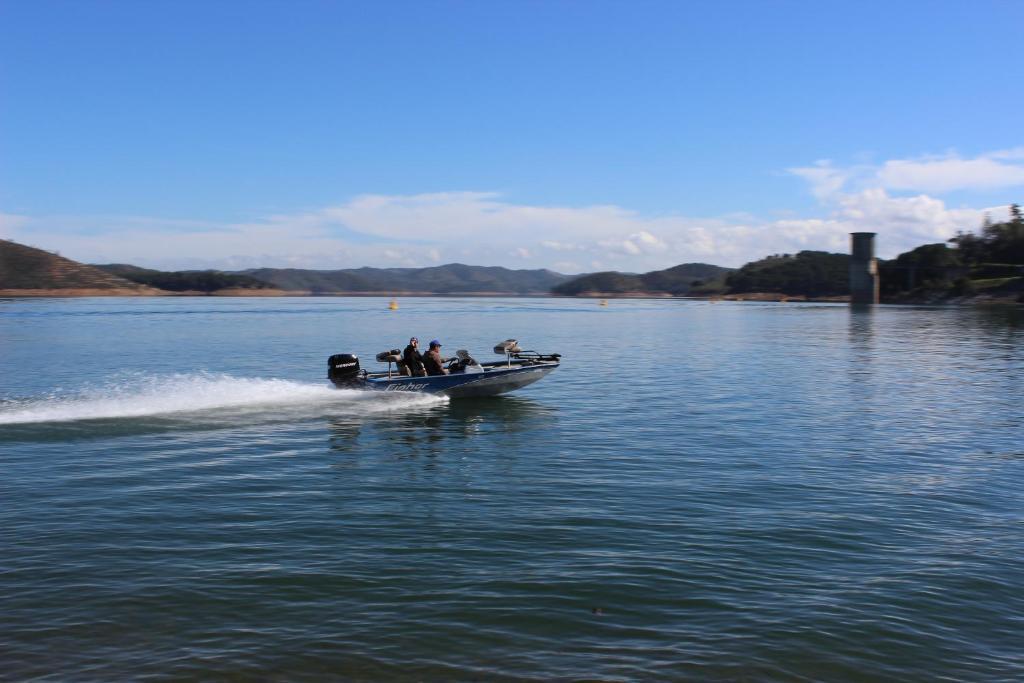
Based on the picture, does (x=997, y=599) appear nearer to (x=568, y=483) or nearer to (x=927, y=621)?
(x=927, y=621)

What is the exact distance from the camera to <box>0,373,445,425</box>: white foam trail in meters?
23.7

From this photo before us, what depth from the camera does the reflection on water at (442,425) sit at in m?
21.0

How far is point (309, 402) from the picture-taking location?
2705 centimetres

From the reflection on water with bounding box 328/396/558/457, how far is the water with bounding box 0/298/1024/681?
0.55ft

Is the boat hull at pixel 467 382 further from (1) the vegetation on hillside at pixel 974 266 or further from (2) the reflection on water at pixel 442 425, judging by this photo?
(1) the vegetation on hillside at pixel 974 266

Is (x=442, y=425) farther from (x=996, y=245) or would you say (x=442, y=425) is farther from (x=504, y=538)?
(x=996, y=245)

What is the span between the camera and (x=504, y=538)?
41.9 ft


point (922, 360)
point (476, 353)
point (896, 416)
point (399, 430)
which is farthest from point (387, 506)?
point (922, 360)

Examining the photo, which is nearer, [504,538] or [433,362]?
[504,538]

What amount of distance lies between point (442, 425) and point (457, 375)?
11.9ft

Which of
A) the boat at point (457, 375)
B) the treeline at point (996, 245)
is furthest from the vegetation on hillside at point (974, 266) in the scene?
the boat at point (457, 375)

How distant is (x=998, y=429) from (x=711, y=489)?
42.0ft

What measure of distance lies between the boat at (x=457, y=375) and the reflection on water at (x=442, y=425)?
637 mm

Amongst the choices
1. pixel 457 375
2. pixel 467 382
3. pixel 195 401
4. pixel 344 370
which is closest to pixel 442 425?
Answer: pixel 457 375
